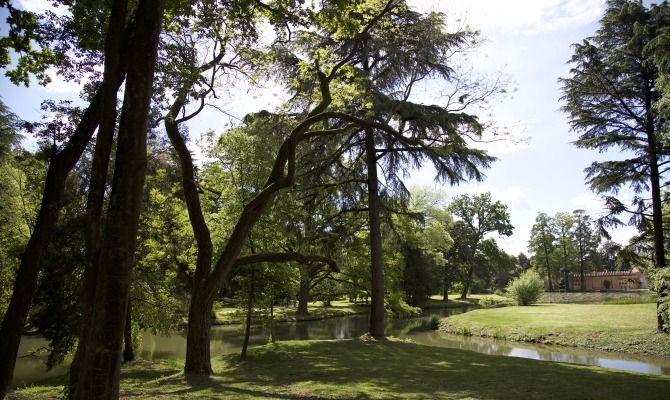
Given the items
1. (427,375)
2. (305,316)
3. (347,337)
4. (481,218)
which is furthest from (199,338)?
(481,218)

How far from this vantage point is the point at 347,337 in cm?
2281

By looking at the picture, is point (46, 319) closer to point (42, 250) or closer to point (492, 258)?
point (42, 250)

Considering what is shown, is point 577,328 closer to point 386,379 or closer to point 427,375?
point 427,375

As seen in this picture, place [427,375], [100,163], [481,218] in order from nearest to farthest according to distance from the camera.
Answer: [100,163] → [427,375] → [481,218]

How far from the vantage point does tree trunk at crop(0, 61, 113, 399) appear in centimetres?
665

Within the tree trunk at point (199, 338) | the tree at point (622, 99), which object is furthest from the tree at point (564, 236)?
the tree trunk at point (199, 338)

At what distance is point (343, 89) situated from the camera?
37.5ft

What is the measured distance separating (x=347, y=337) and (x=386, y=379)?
14.4 metres

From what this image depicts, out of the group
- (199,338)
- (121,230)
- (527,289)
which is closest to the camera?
(121,230)

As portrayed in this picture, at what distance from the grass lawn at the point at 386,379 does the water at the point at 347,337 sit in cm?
495

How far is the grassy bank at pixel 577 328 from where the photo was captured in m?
16.6

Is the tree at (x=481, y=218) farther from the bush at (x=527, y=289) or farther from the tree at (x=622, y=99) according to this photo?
the tree at (x=622, y=99)

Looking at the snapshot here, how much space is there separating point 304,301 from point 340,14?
26.7m

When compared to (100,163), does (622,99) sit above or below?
above
